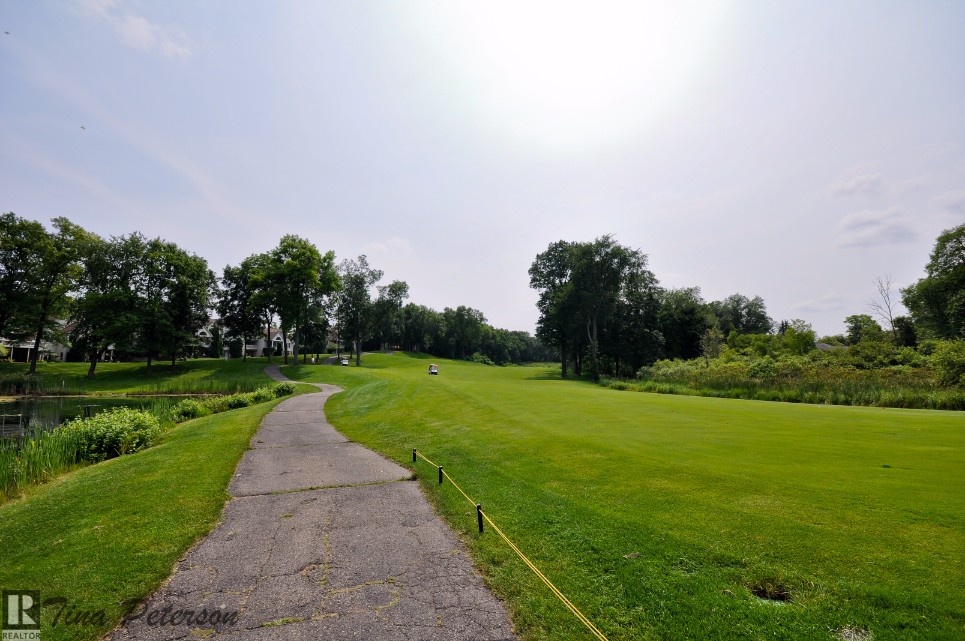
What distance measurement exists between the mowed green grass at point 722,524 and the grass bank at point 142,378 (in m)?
37.0

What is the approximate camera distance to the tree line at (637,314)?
5069cm

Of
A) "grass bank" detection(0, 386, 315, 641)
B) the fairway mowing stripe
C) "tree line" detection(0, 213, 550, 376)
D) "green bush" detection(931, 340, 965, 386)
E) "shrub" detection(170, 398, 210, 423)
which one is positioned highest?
"tree line" detection(0, 213, 550, 376)

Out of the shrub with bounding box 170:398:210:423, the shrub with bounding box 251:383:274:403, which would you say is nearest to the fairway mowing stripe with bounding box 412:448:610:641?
the shrub with bounding box 170:398:210:423

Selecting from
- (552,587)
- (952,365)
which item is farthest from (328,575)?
(952,365)

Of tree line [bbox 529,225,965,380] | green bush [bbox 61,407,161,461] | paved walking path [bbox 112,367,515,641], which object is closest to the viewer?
paved walking path [bbox 112,367,515,641]

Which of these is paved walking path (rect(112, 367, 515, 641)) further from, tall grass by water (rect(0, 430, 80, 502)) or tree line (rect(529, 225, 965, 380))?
tree line (rect(529, 225, 965, 380))

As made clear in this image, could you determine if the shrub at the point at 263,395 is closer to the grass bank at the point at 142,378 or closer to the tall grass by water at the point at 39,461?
the grass bank at the point at 142,378

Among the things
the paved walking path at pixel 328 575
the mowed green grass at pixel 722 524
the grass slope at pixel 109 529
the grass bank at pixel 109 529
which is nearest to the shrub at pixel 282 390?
the grass slope at pixel 109 529

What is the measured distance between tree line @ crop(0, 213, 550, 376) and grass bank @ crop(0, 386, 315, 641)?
1862 inches

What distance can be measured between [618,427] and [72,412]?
33454 millimetres

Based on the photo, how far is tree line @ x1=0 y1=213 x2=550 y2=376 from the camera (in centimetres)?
4312

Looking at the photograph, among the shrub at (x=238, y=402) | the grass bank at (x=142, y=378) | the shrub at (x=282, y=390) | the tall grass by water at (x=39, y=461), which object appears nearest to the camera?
the tall grass by water at (x=39, y=461)

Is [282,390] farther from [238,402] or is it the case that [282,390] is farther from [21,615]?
[21,615]

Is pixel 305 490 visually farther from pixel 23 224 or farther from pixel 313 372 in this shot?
pixel 23 224
